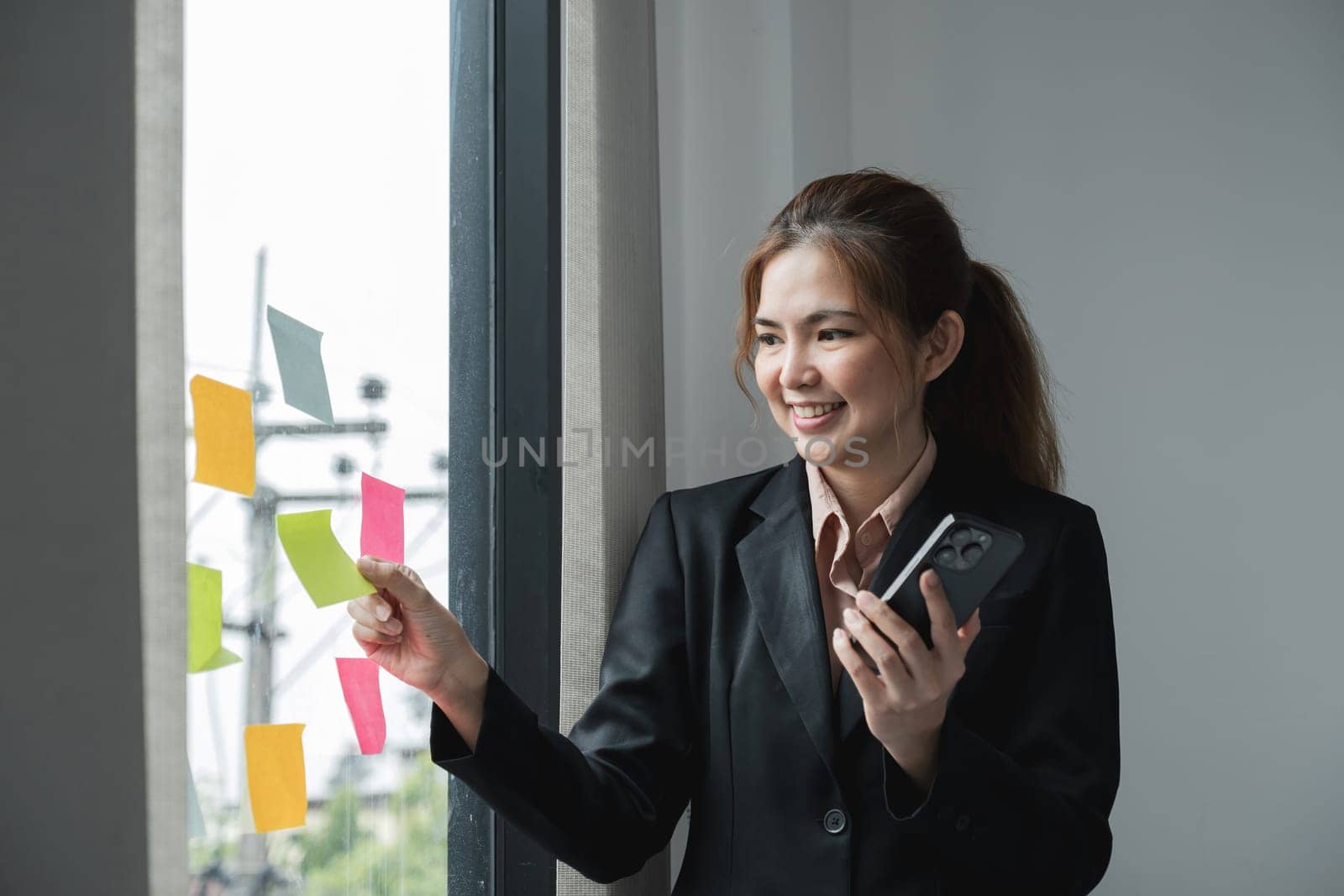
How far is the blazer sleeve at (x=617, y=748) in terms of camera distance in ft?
3.25

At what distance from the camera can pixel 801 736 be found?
3.70 ft

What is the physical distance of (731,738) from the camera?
3.82ft

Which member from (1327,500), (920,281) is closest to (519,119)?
(920,281)

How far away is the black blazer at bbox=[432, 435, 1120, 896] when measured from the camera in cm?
102

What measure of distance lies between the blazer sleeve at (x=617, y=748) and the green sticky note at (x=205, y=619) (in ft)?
0.66

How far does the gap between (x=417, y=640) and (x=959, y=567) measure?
49cm

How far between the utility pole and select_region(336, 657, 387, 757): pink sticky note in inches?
3.7

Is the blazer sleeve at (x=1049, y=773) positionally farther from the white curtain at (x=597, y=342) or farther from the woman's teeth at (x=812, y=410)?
the white curtain at (x=597, y=342)

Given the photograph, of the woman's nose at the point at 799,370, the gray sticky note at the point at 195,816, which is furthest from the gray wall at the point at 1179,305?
the gray sticky note at the point at 195,816

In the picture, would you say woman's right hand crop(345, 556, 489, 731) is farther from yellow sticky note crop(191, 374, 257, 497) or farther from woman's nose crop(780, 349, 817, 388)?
woman's nose crop(780, 349, 817, 388)

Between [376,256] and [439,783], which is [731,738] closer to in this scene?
[439,783]

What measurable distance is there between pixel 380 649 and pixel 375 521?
0.20 metres

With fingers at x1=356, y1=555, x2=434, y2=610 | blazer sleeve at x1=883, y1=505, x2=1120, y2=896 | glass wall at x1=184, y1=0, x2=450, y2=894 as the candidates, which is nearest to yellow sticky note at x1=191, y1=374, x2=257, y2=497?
glass wall at x1=184, y1=0, x2=450, y2=894

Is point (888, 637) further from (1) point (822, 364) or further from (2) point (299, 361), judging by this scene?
(2) point (299, 361)
